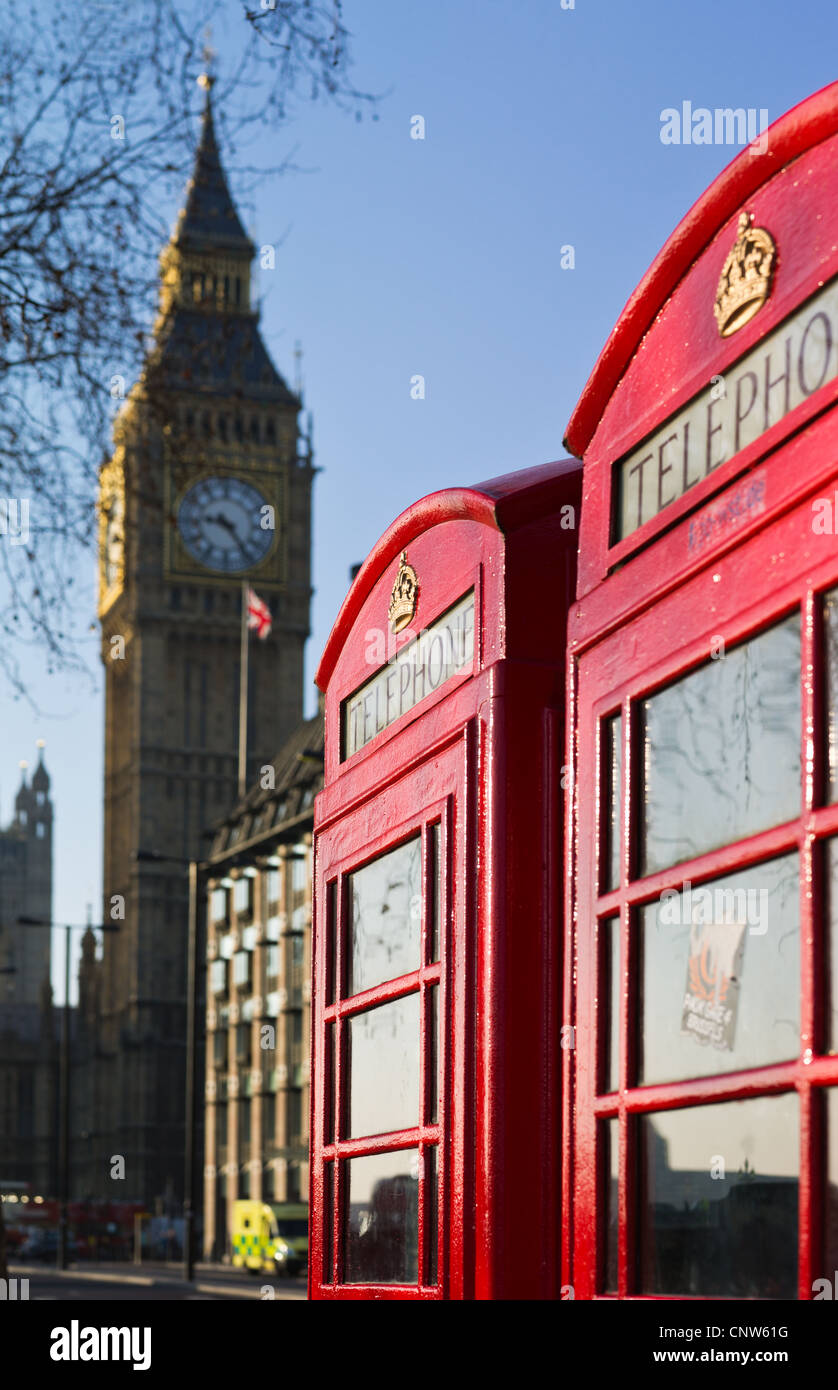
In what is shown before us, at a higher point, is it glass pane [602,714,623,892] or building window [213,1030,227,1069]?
glass pane [602,714,623,892]

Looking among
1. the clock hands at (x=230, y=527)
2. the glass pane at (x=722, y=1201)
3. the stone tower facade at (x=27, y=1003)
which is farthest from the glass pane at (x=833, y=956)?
the clock hands at (x=230, y=527)

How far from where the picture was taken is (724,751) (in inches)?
114

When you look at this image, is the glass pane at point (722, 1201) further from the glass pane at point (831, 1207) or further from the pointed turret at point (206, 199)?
the pointed turret at point (206, 199)

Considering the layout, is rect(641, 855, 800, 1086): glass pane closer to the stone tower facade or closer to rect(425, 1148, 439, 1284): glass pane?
rect(425, 1148, 439, 1284): glass pane

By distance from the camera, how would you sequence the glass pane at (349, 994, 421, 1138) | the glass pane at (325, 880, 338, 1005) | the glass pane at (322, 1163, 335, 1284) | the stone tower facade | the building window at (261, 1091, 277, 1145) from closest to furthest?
1. the glass pane at (349, 994, 421, 1138)
2. the glass pane at (322, 1163, 335, 1284)
3. the glass pane at (325, 880, 338, 1005)
4. the building window at (261, 1091, 277, 1145)
5. the stone tower facade

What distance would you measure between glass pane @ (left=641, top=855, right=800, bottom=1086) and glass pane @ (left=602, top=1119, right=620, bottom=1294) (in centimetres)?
16

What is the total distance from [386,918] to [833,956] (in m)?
2.23

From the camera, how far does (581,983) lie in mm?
3432

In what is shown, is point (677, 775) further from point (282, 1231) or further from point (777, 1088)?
point (282, 1231)

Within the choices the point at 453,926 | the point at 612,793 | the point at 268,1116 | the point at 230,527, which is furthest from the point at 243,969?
the point at 612,793

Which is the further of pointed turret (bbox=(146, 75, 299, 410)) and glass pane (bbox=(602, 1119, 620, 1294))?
pointed turret (bbox=(146, 75, 299, 410))

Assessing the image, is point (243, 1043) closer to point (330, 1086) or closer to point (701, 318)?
point (330, 1086)

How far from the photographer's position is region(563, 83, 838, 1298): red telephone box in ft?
8.51

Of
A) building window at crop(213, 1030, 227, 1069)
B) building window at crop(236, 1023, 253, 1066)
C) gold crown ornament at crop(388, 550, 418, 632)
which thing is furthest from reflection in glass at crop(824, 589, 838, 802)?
building window at crop(213, 1030, 227, 1069)
